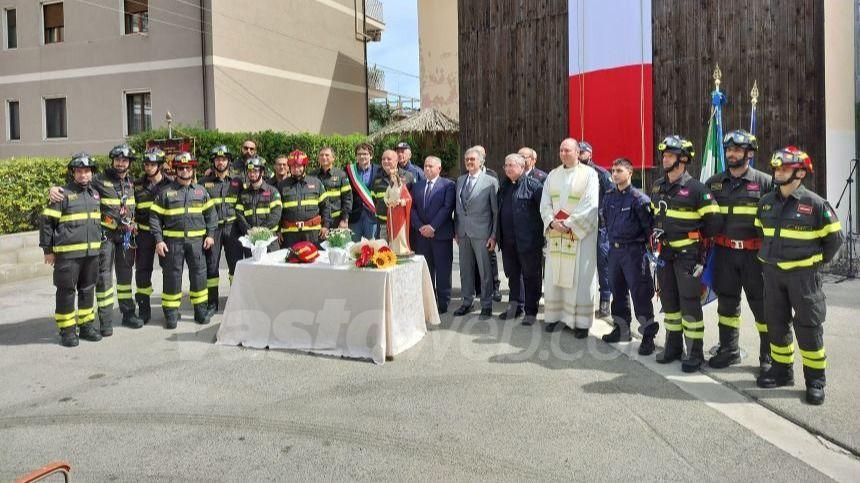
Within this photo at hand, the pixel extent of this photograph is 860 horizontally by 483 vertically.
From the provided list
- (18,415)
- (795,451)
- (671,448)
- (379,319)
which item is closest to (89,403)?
(18,415)

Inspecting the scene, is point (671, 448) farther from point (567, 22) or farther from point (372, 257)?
point (567, 22)

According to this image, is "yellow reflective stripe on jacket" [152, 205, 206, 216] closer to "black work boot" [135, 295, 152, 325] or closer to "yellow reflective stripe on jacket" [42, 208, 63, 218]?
"yellow reflective stripe on jacket" [42, 208, 63, 218]

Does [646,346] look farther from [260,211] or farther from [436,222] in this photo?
[260,211]

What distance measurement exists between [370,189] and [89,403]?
15.8 feet

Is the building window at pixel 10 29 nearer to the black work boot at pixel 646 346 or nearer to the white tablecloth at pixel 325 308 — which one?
the white tablecloth at pixel 325 308

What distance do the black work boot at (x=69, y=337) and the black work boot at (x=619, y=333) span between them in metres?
5.73

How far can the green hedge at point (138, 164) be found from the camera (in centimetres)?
1241

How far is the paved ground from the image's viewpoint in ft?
13.7

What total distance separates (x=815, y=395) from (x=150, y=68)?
22.9 metres

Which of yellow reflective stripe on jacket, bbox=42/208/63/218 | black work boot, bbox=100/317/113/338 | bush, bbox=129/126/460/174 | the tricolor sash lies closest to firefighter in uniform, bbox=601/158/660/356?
the tricolor sash

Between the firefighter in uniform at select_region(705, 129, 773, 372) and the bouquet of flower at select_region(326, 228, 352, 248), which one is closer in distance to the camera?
the firefighter in uniform at select_region(705, 129, 773, 372)

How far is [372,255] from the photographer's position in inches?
257

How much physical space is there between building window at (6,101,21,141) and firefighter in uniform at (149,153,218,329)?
22.1 m

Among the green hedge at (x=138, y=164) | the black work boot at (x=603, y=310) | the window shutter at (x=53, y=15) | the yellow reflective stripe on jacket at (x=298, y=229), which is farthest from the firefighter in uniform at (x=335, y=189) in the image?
the window shutter at (x=53, y=15)
